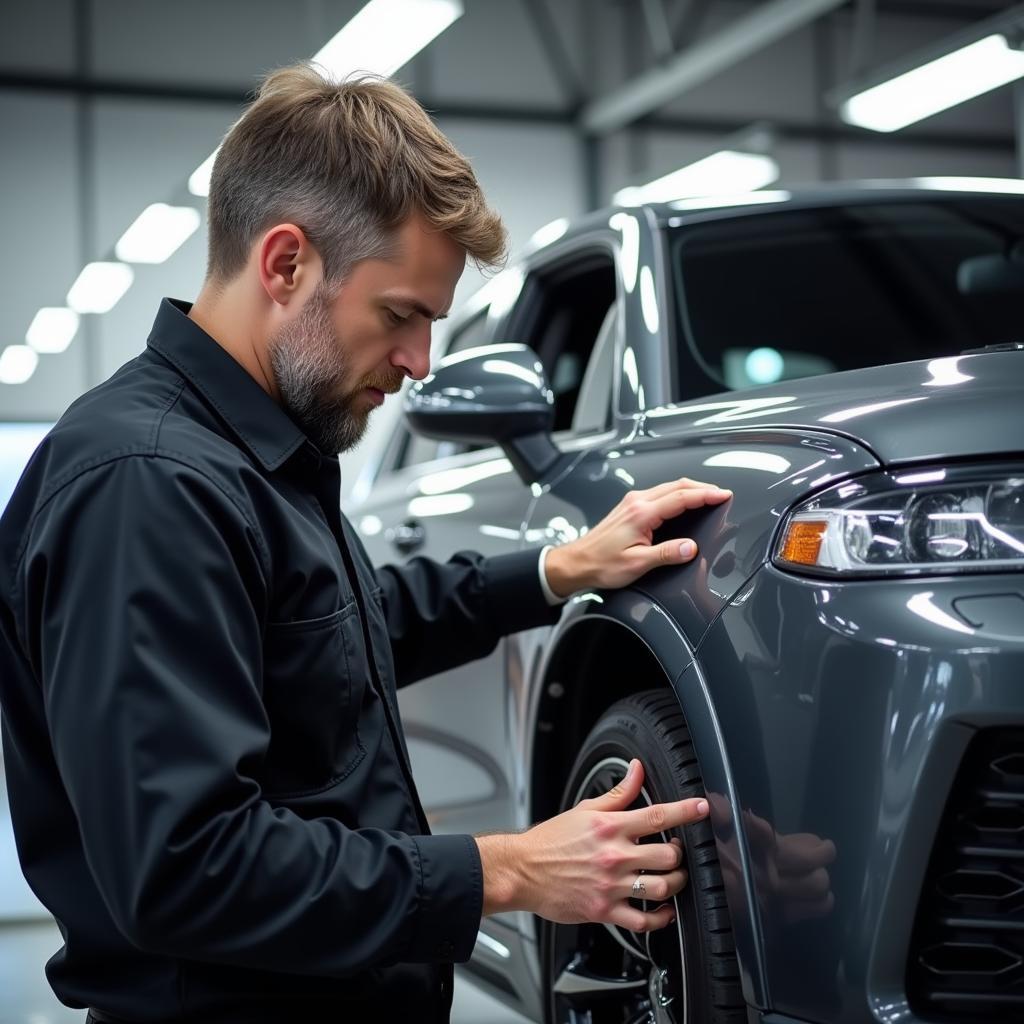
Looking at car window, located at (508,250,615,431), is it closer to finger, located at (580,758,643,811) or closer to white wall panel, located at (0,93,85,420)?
finger, located at (580,758,643,811)

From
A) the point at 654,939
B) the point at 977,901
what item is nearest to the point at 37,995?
the point at 654,939

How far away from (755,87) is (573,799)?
13.7 meters

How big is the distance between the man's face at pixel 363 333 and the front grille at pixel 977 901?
0.76m

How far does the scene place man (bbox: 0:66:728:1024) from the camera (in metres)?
1.33

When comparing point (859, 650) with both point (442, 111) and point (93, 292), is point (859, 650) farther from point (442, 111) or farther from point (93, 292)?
point (442, 111)

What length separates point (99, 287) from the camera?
12.1 meters

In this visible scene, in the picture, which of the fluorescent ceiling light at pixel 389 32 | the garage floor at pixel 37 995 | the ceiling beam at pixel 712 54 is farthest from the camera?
the ceiling beam at pixel 712 54

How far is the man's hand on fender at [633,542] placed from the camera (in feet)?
5.92

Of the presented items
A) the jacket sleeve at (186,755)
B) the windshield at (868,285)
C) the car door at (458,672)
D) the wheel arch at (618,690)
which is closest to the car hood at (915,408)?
the wheel arch at (618,690)

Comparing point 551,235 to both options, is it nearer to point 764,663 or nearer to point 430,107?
point 764,663

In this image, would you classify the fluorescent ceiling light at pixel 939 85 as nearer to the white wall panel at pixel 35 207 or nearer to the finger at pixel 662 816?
the finger at pixel 662 816

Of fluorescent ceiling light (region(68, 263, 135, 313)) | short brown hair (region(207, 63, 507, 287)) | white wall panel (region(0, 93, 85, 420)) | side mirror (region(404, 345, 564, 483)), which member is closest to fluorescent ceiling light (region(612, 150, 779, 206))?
fluorescent ceiling light (region(68, 263, 135, 313))

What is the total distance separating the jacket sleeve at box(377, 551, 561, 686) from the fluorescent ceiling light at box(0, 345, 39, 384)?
35.7ft

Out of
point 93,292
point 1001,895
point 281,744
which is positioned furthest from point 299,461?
point 93,292
